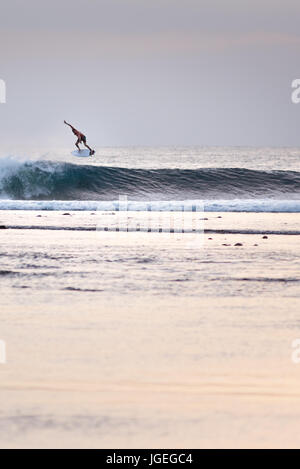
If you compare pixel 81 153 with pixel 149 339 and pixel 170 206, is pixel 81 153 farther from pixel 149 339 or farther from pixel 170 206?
pixel 149 339

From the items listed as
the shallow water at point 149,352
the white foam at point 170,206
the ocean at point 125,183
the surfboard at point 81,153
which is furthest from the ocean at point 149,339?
the ocean at point 125,183

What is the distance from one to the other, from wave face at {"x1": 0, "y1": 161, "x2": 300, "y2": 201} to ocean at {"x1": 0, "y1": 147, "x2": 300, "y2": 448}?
15394 mm

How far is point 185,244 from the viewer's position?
10.3 m

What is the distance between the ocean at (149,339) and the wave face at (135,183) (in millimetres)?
15394

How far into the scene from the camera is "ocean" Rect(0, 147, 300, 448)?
322 centimetres

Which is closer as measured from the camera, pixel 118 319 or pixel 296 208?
pixel 118 319

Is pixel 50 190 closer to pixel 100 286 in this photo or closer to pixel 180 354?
pixel 100 286

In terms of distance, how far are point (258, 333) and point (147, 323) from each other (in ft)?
2.54

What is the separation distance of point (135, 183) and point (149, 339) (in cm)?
2595

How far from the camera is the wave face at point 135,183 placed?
89.6 feet

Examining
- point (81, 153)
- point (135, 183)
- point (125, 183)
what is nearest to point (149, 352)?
point (81, 153)
